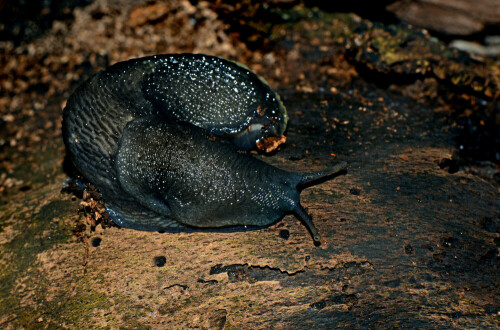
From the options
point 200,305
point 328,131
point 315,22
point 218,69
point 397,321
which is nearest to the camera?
point 397,321

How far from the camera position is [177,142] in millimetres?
3086

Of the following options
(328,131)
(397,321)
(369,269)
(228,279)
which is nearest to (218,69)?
(328,131)

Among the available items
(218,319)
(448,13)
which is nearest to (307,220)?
(218,319)

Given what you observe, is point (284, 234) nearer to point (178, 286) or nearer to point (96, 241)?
point (178, 286)

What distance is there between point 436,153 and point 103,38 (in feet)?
14.3

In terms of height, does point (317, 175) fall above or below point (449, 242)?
above

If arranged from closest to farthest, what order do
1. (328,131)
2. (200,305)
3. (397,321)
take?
(397,321)
(200,305)
(328,131)

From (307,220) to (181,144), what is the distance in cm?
118

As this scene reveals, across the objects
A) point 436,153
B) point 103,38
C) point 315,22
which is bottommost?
point 436,153

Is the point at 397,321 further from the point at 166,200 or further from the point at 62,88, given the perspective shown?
the point at 62,88

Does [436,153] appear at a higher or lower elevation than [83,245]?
higher

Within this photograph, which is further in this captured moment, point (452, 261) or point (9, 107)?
point (9, 107)

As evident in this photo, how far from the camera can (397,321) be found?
8.18 feet

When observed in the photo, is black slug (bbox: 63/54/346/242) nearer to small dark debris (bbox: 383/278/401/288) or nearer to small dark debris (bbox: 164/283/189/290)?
small dark debris (bbox: 164/283/189/290)
